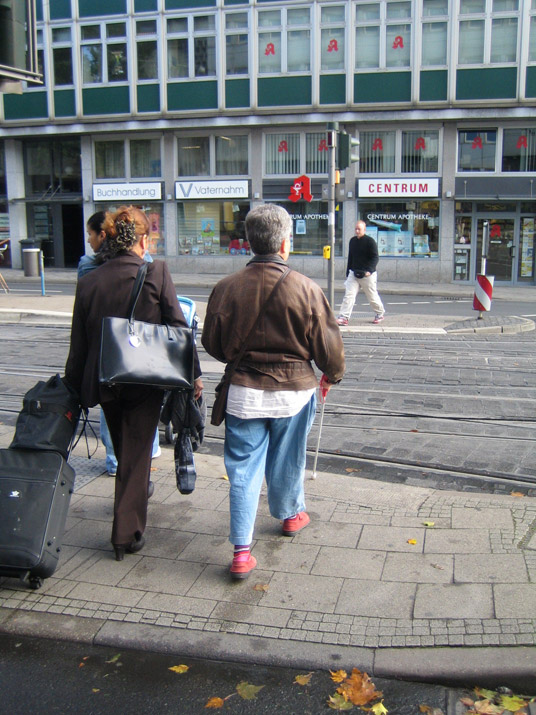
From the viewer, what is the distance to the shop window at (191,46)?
25109mm

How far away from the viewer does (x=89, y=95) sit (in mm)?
26359

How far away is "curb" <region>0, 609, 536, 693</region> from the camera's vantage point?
3.02m

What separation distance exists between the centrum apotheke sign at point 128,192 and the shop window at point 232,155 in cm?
234

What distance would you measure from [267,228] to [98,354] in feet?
3.53

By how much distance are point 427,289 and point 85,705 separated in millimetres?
20002

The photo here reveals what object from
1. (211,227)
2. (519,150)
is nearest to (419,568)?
(519,150)

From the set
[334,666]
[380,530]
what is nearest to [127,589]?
[334,666]

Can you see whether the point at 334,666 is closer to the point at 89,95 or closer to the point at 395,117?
the point at 395,117

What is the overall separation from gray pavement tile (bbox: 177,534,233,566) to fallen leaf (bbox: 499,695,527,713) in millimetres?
1549

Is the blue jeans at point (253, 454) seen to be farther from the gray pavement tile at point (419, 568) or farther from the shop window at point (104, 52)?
the shop window at point (104, 52)

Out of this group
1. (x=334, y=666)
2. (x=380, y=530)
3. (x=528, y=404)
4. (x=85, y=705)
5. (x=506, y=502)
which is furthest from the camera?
(x=528, y=404)

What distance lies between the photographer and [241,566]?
3750mm

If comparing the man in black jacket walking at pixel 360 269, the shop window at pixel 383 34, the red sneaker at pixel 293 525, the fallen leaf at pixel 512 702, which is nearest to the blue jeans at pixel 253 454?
the red sneaker at pixel 293 525

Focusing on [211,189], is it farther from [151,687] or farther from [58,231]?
[151,687]
